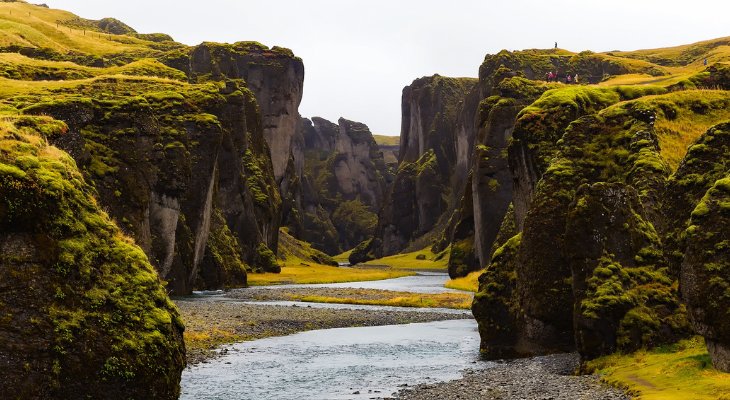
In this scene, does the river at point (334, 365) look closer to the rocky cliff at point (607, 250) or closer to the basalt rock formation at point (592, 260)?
the basalt rock formation at point (592, 260)

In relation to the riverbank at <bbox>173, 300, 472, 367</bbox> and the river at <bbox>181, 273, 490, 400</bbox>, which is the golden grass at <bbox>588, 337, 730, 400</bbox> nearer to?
the river at <bbox>181, 273, 490, 400</bbox>

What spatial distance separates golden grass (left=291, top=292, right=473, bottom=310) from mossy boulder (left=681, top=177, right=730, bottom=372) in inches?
1821

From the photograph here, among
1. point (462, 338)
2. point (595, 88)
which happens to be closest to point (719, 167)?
point (462, 338)

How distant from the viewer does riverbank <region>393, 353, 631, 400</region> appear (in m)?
22.8

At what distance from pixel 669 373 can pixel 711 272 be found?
441 cm

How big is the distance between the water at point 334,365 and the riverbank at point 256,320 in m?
1.79

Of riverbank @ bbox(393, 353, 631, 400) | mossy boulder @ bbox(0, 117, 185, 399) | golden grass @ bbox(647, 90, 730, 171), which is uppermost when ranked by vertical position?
golden grass @ bbox(647, 90, 730, 171)

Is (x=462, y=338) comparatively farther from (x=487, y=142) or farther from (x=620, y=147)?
(x=487, y=142)

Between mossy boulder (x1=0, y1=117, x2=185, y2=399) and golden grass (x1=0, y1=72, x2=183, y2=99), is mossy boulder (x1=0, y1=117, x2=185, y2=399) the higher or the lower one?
the lower one

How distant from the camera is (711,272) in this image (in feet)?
67.2

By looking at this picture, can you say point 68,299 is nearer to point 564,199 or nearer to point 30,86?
point 564,199

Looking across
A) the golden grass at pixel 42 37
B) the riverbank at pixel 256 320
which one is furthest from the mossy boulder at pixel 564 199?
the golden grass at pixel 42 37

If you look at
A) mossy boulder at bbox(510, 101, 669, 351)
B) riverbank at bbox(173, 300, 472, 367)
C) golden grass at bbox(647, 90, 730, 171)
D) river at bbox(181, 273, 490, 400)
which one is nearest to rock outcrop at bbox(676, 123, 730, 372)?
Answer: mossy boulder at bbox(510, 101, 669, 351)

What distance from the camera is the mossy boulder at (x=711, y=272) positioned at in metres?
19.9
